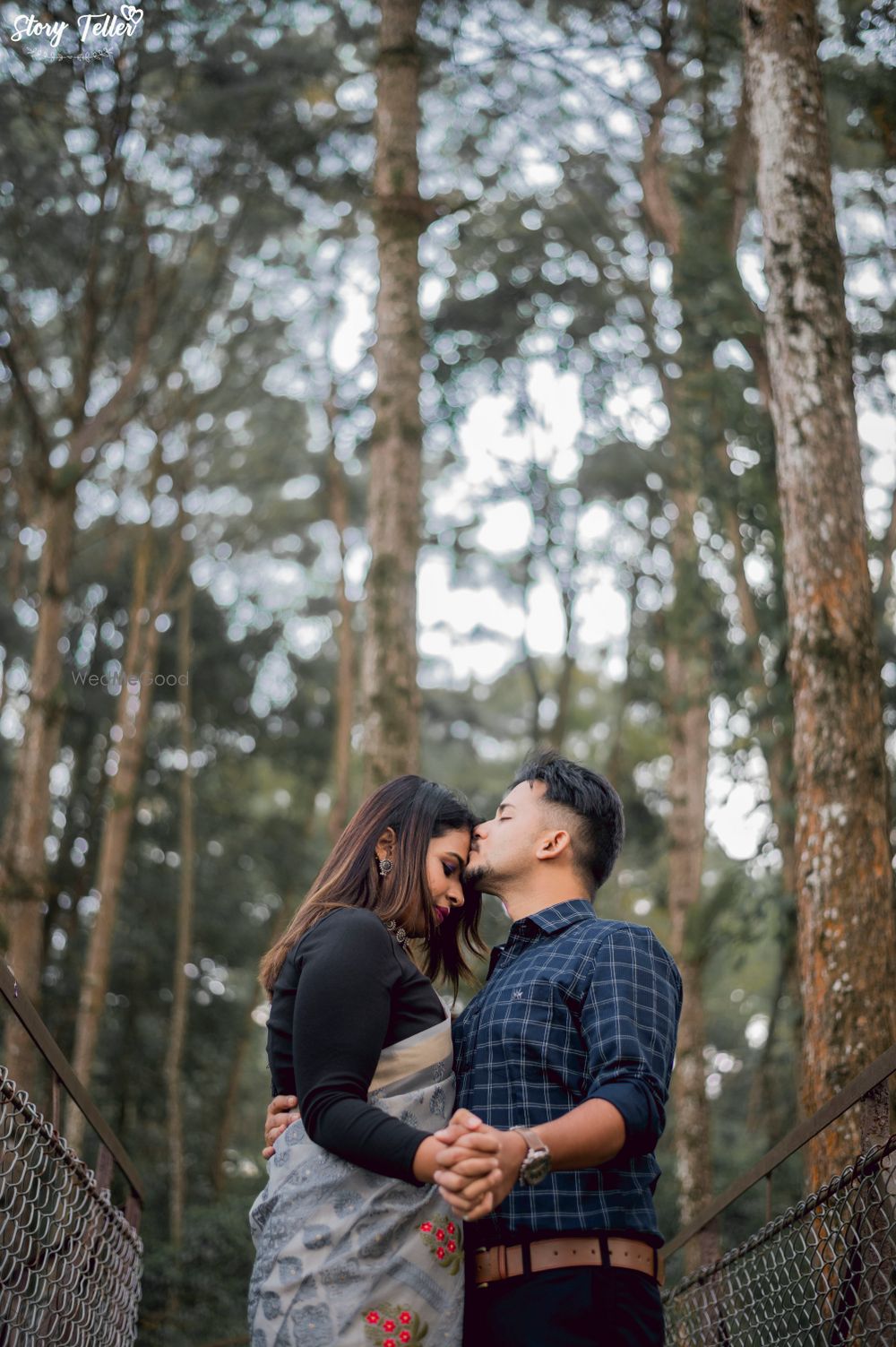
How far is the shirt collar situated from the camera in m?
2.76

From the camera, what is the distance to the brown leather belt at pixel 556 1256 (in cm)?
234

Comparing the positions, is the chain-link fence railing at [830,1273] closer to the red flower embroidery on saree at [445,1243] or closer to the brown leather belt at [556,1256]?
the brown leather belt at [556,1256]

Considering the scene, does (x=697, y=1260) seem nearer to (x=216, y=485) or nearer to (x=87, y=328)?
(x=87, y=328)

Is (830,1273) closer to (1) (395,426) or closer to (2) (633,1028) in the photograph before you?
(2) (633,1028)

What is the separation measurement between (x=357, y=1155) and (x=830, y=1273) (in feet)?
4.91

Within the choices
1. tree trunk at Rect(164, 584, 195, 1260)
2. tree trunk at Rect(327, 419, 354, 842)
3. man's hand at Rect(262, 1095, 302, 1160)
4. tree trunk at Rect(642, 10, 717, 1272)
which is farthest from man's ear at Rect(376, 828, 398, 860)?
tree trunk at Rect(327, 419, 354, 842)

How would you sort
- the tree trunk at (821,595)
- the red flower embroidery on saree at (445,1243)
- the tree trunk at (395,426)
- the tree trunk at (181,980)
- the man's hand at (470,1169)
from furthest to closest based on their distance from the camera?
the tree trunk at (181,980)
the tree trunk at (395,426)
the tree trunk at (821,595)
the red flower embroidery on saree at (445,1243)
the man's hand at (470,1169)

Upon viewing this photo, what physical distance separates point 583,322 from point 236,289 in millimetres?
4239

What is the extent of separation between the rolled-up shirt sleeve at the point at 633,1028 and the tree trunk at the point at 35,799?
7.80 metres

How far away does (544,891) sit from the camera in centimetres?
286

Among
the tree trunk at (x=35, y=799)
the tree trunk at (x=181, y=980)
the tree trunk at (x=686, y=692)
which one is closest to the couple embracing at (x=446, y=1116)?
the tree trunk at (x=686, y=692)

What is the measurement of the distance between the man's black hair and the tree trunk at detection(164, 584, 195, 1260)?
9.47 meters

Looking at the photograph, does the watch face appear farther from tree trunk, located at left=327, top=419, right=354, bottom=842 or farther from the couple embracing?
tree trunk, located at left=327, top=419, right=354, bottom=842

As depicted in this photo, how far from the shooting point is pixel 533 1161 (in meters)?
2.05
